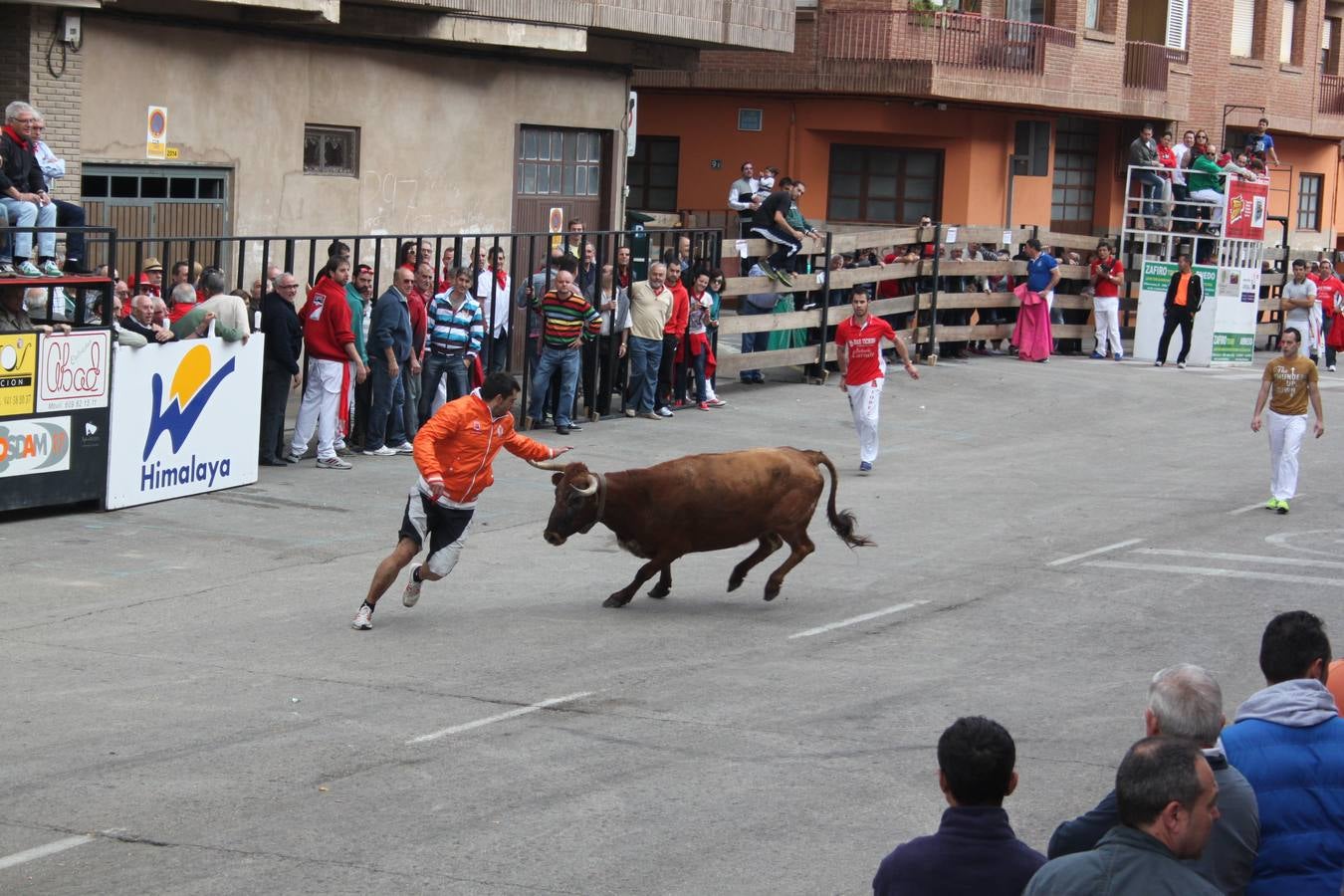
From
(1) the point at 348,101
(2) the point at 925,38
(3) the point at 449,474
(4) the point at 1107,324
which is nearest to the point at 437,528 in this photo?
(3) the point at 449,474

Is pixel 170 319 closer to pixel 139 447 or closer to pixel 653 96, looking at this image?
pixel 139 447

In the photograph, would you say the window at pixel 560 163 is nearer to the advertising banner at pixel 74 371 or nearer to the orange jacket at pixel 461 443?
the advertising banner at pixel 74 371

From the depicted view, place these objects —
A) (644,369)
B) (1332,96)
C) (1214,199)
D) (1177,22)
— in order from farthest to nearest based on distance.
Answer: (1332,96) < (1177,22) < (1214,199) < (644,369)

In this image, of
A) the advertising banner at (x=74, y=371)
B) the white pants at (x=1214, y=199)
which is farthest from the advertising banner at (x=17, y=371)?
the white pants at (x=1214, y=199)

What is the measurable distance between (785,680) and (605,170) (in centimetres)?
1884

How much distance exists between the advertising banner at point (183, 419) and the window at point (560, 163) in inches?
395

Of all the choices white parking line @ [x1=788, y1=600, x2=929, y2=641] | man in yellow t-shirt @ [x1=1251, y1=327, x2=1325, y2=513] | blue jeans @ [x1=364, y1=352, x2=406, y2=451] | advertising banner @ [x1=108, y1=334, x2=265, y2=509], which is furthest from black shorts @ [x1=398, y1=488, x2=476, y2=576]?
man in yellow t-shirt @ [x1=1251, y1=327, x2=1325, y2=513]

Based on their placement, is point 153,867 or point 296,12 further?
point 296,12

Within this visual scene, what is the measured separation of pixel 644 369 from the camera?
885 inches

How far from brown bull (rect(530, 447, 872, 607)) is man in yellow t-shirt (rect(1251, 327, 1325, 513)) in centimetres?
585

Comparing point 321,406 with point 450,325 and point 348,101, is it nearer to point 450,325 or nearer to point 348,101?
point 450,325

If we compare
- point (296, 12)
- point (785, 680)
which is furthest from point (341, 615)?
point (296, 12)

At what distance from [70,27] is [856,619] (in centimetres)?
1155

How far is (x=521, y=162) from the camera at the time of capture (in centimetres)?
2655
